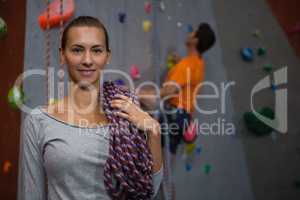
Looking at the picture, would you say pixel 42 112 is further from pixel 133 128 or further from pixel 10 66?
pixel 10 66

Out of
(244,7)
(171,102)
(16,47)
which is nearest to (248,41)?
(244,7)

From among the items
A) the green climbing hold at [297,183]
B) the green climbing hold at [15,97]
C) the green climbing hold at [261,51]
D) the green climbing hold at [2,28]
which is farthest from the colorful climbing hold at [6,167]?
the green climbing hold at [297,183]

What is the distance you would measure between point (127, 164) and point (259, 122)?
1.74m

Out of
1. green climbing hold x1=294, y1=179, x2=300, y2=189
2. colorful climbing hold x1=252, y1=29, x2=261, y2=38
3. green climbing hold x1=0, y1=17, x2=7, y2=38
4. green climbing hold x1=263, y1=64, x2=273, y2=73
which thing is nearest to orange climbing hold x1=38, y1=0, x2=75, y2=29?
green climbing hold x1=0, y1=17, x2=7, y2=38

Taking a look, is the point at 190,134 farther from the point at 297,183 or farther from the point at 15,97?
the point at 15,97

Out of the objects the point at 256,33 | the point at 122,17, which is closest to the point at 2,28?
the point at 122,17

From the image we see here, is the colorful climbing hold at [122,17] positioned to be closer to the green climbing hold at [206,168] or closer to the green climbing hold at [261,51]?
the green climbing hold at [261,51]

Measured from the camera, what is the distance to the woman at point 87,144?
2.95 feet

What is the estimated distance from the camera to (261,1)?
2.51m

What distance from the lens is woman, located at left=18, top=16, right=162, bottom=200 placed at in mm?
898

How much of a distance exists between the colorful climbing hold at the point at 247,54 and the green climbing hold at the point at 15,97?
145 centimetres

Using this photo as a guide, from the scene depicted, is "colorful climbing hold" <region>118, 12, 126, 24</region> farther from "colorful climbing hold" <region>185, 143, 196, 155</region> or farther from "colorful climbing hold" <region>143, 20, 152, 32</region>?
"colorful climbing hold" <region>185, 143, 196, 155</region>

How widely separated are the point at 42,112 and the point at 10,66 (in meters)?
1.10

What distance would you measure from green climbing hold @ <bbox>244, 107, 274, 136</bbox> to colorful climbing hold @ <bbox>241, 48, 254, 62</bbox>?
36cm
